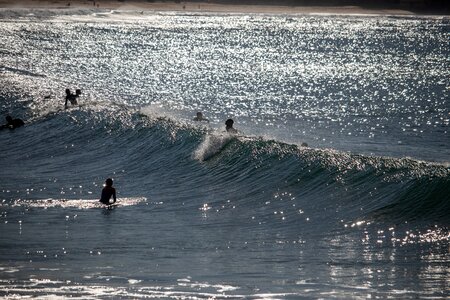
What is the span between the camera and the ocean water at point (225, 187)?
1589 cm

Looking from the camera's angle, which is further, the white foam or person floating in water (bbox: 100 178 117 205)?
person floating in water (bbox: 100 178 117 205)

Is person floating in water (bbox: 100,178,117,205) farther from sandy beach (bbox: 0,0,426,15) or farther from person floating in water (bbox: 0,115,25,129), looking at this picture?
sandy beach (bbox: 0,0,426,15)

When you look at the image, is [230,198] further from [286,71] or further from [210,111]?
[286,71]

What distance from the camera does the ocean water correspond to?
52.1 feet

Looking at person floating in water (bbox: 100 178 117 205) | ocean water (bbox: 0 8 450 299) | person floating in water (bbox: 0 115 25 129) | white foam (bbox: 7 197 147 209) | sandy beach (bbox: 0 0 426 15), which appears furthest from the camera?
sandy beach (bbox: 0 0 426 15)

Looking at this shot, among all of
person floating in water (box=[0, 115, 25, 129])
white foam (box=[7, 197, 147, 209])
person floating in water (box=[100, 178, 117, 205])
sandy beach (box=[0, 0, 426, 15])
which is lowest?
sandy beach (box=[0, 0, 426, 15])

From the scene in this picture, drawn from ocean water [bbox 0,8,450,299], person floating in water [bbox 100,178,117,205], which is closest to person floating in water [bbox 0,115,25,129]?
ocean water [bbox 0,8,450,299]

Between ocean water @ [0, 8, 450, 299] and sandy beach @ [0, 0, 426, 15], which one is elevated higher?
ocean water @ [0, 8, 450, 299]

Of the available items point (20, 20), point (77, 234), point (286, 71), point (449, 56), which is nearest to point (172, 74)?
point (286, 71)

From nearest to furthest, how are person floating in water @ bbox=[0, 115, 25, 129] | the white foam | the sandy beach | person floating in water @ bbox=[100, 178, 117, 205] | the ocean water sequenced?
the ocean water
the white foam
person floating in water @ bbox=[100, 178, 117, 205]
person floating in water @ bbox=[0, 115, 25, 129]
the sandy beach

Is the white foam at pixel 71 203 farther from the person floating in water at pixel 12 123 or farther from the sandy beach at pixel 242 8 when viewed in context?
the sandy beach at pixel 242 8

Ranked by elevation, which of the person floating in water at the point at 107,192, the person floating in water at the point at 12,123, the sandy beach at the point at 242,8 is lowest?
the sandy beach at the point at 242,8

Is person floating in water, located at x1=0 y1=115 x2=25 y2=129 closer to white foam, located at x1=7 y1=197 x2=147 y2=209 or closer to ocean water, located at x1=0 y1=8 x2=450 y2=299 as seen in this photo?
ocean water, located at x1=0 y1=8 x2=450 y2=299

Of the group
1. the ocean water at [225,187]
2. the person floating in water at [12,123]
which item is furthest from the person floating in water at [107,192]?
the person floating in water at [12,123]
